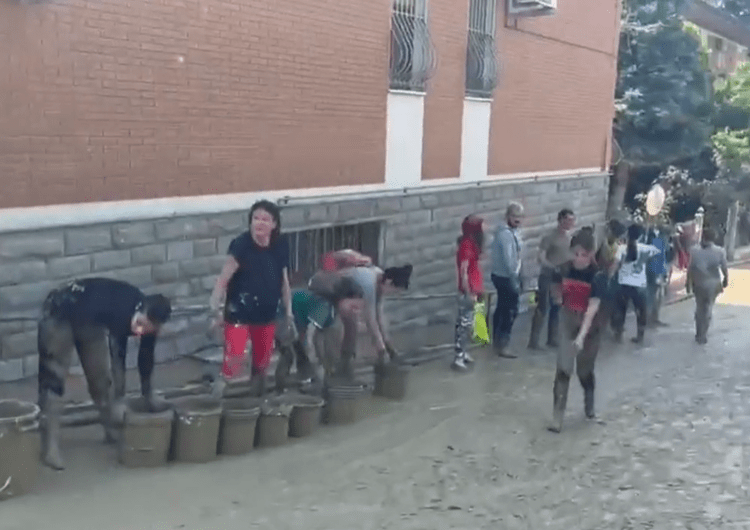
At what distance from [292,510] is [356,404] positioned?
83.3 inches

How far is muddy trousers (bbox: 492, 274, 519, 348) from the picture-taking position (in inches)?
450

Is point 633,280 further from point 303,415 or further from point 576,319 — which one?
point 303,415

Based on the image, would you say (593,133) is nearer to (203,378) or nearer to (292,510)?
(203,378)

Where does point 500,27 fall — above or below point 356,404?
above

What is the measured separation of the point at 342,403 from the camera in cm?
811

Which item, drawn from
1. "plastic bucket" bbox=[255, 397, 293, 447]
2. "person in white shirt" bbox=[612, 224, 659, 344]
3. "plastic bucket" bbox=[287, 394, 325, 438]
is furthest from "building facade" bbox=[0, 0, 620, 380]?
"person in white shirt" bbox=[612, 224, 659, 344]

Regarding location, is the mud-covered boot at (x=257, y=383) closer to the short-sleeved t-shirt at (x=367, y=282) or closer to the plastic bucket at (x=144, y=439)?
the plastic bucket at (x=144, y=439)

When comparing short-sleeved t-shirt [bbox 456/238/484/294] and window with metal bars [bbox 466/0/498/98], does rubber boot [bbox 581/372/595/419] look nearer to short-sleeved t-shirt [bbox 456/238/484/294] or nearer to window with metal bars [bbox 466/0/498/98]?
short-sleeved t-shirt [bbox 456/238/484/294]

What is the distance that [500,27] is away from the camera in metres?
14.5

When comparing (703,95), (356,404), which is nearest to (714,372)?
(356,404)

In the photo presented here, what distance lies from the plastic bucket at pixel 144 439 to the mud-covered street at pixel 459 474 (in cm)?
12

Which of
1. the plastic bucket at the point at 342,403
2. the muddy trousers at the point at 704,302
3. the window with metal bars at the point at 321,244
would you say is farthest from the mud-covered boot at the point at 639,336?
the plastic bucket at the point at 342,403

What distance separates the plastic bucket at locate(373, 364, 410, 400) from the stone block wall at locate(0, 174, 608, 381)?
5.35ft

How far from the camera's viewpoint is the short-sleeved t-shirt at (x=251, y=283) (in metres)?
7.53
